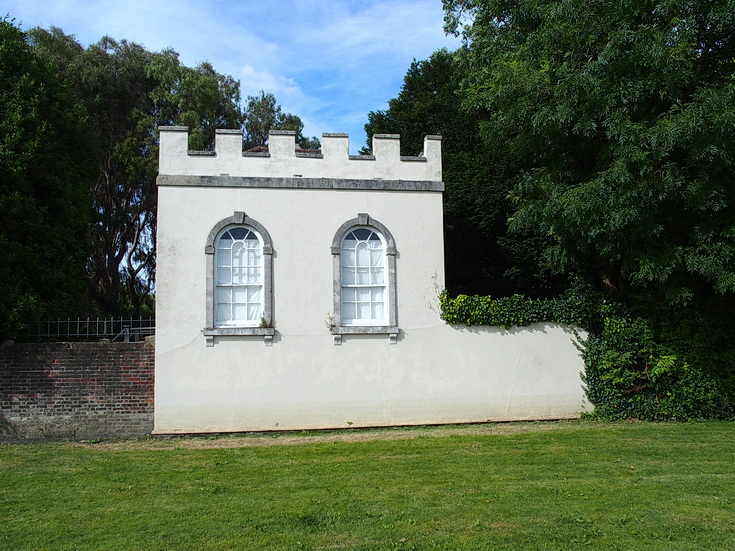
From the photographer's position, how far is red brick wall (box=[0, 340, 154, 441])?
37.5 feet

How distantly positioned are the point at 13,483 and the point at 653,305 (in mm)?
11423

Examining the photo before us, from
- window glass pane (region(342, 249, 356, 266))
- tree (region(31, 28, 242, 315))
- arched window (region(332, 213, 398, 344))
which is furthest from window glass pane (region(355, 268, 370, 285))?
tree (region(31, 28, 242, 315))

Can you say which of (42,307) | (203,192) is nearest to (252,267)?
(203,192)

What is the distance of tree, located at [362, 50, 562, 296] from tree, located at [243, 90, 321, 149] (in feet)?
39.2

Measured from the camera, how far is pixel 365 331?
12.3 meters

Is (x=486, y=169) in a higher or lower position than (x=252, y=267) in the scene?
higher

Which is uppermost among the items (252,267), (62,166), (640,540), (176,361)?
(62,166)

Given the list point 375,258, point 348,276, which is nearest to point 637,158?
point 375,258

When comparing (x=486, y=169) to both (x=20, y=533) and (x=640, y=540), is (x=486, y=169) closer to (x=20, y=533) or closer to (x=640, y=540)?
(x=640, y=540)

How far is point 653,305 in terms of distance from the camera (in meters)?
12.8

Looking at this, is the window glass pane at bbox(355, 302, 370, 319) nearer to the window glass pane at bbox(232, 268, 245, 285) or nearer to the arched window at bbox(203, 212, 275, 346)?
the arched window at bbox(203, 212, 275, 346)

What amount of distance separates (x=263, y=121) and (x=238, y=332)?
21.5 metres

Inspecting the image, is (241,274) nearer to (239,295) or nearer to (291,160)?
(239,295)

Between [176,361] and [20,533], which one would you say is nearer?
[20,533]
